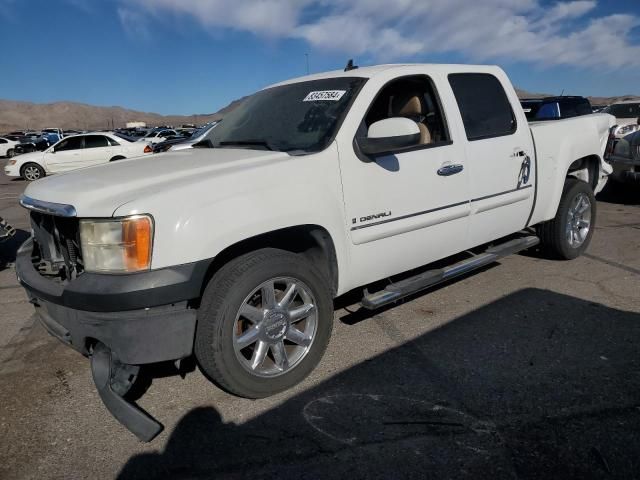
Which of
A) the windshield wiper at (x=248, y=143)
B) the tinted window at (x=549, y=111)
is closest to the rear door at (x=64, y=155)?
the tinted window at (x=549, y=111)

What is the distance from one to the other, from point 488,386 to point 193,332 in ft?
5.63

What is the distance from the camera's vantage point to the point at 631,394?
2756 millimetres

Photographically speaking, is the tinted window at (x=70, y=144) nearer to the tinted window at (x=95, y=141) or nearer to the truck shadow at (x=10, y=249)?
the tinted window at (x=95, y=141)

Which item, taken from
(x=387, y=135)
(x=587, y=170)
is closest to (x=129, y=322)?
(x=387, y=135)

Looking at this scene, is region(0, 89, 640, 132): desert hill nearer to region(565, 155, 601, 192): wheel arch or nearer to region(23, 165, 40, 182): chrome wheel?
region(23, 165, 40, 182): chrome wheel

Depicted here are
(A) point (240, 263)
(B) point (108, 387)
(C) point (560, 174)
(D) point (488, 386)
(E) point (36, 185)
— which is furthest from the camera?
(C) point (560, 174)

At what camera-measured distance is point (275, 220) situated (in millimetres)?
2705

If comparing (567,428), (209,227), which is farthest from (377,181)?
(567,428)

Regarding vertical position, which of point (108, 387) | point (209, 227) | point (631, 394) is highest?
point (209, 227)

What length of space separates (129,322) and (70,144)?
17406 millimetres

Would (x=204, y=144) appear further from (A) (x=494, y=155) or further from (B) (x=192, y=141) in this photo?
(B) (x=192, y=141)

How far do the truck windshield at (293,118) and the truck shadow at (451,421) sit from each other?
154 centimetres

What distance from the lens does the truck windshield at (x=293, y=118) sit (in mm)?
3230

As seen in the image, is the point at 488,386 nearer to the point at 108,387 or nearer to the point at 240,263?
the point at 240,263
